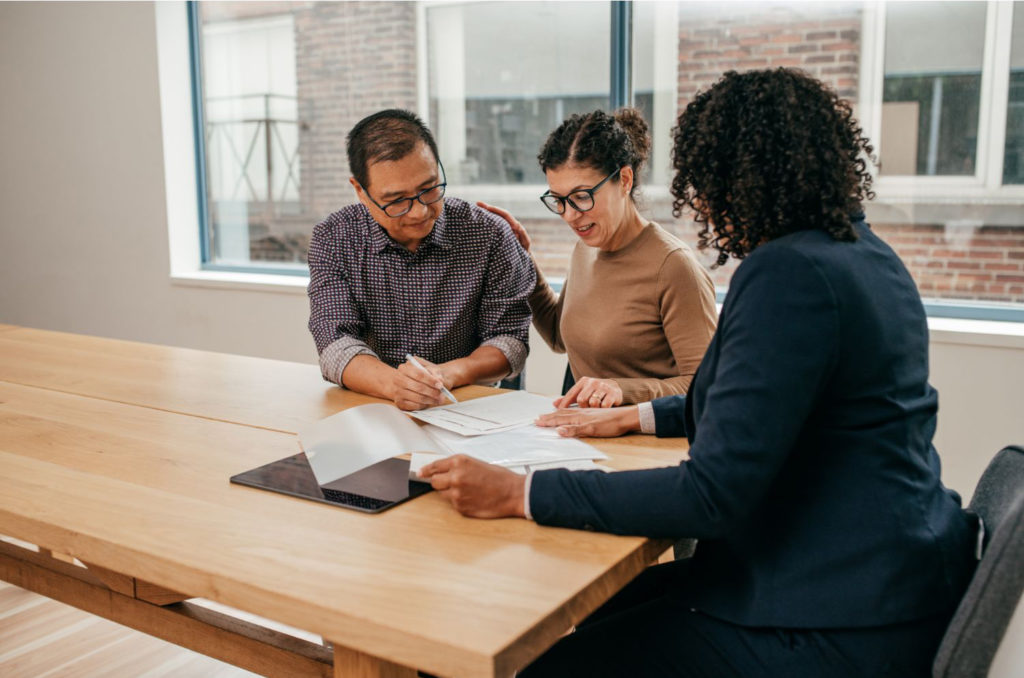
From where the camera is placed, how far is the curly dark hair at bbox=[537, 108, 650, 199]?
75.4 inches

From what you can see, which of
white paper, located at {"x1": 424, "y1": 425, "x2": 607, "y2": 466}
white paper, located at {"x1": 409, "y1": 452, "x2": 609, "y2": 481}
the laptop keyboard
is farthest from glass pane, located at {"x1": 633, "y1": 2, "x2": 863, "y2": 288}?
the laptop keyboard

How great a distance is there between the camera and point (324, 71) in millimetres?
4348

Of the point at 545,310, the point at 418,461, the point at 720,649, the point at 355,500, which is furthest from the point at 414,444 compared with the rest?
the point at 545,310

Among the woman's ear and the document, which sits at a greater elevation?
the woman's ear

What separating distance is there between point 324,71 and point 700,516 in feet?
12.5

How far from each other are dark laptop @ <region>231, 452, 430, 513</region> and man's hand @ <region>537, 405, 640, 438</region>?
28cm

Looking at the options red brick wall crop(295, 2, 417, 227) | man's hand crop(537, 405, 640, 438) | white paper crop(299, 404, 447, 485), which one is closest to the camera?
white paper crop(299, 404, 447, 485)

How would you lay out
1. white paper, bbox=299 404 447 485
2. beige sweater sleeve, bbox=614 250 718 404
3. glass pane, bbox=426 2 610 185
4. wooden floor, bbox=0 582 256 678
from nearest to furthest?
1. white paper, bbox=299 404 447 485
2. beige sweater sleeve, bbox=614 250 718 404
3. wooden floor, bbox=0 582 256 678
4. glass pane, bbox=426 2 610 185

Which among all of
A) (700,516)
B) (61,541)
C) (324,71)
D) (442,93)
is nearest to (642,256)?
(700,516)

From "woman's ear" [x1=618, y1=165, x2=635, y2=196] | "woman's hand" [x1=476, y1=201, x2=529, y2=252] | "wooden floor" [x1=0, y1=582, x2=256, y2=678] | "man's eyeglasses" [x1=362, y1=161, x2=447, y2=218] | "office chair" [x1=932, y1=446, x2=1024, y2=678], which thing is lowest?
"wooden floor" [x1=0, y1=582, x2=256, y2=678]

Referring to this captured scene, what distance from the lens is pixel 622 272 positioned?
6.52ft

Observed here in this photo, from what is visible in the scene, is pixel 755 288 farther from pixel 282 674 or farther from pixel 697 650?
pixel 282 674

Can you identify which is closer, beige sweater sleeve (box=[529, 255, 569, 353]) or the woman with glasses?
the woman with glasses

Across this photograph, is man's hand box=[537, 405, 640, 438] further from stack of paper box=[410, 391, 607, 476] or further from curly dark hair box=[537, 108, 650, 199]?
curly dark hair box=[537, 108, 650, 199]
